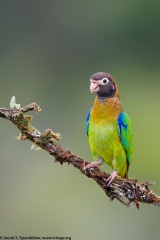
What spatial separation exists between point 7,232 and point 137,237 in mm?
3490

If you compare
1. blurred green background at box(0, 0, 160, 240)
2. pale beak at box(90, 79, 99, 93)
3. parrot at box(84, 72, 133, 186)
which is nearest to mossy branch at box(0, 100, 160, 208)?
parrot at box(84, 72, 133, 186)

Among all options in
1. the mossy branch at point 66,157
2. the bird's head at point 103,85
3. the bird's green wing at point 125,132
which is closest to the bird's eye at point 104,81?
the bird's head at point 103,85

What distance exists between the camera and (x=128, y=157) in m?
9.84

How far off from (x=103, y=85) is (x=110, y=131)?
530 mm

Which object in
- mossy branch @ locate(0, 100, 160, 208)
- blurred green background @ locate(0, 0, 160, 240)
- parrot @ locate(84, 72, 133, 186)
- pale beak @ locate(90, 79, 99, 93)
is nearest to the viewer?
mossy branch @ locate(0, 100, 160, 208)

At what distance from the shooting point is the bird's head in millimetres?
9391

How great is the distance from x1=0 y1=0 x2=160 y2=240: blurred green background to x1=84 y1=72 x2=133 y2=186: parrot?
13.5m

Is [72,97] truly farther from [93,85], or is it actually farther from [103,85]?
[93,85]

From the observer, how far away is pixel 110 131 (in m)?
9.74

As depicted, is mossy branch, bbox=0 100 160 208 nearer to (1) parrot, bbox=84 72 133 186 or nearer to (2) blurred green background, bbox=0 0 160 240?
(1) parrot, bbox=84 72 133 186

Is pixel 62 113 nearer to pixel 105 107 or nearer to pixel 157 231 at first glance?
pixel 157 231

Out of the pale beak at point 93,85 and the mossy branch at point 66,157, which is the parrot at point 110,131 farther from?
the mossy branch at point 66,157

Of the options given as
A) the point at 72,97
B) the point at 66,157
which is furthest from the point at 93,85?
the point at 72,97

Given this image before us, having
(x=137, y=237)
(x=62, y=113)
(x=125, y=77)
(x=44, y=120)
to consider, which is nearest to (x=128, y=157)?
(x=137, y=237)
